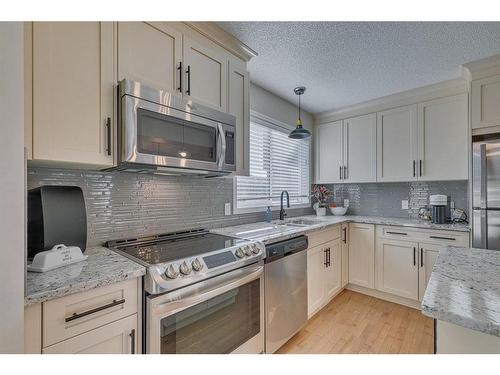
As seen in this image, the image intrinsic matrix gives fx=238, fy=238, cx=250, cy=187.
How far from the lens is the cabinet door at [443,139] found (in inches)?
99.6

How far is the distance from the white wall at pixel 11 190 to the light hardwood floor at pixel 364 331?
5.79 feet

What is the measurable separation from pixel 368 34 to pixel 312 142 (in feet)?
6.44

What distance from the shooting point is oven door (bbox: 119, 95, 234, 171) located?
1291 mm

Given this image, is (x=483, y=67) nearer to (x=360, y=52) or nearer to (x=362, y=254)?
(x=360, y=52)

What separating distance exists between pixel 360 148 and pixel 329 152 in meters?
0.44

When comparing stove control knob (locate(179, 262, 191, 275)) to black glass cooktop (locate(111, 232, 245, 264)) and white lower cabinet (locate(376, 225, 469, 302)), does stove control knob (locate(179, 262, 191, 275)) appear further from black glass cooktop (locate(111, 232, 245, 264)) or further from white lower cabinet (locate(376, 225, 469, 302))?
white lower cabinet (locate(376, 225, 469, 302))

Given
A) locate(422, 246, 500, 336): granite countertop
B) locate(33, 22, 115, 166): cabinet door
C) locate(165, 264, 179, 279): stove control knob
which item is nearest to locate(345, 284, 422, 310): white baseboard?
locate(422, 246, 500, 336): granite countertop

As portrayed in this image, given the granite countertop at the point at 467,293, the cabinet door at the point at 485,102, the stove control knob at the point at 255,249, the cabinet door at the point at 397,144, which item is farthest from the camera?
the cabinet door at the point at 397,144

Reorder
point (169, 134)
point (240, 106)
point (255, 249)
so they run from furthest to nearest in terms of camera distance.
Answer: point (240, 106)
point (255, 249)
point (169, 134)

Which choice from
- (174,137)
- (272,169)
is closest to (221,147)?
(174,137)

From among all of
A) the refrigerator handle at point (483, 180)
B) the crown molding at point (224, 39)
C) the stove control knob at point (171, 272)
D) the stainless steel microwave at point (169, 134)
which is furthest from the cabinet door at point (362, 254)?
the stove control knob at point (171, 272)

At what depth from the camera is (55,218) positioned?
1.21 meters

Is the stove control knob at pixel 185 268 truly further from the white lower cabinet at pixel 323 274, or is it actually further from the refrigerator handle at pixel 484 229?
the refrigerator handle at pixel 484 229

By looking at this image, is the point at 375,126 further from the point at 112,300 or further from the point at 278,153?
the point at 112,300
